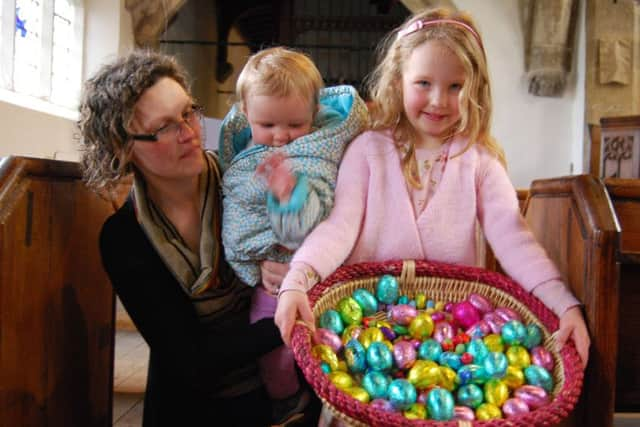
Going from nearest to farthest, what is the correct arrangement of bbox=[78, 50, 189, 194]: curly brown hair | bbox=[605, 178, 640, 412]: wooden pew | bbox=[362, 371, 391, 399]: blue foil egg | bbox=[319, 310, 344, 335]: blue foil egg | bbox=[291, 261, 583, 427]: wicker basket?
bbox=[291, 261, 583, 427]: wicker basket → bbox=[362, 371, 391, 399]: blue foil egg → bbox=[319, 310, 344, 335]: blue foil egg → bbox=[605, 178, 640, 412]: wooden pew → bbox=[78, 50, 189, 194]: curly brown hair

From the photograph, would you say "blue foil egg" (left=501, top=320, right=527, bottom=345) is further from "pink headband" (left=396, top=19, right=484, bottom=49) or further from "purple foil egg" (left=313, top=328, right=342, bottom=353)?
"pink headband" (left=396, top=19, right=484, bottom=49)

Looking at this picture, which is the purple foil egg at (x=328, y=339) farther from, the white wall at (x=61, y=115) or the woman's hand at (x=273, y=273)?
the white wall at (x=61, y=115)

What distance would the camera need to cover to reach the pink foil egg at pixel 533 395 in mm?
966

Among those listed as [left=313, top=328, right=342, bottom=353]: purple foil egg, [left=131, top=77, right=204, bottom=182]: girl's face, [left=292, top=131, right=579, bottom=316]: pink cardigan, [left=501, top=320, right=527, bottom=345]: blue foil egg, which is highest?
[left=131, top=77, right=204, bottom=182]: girl's face

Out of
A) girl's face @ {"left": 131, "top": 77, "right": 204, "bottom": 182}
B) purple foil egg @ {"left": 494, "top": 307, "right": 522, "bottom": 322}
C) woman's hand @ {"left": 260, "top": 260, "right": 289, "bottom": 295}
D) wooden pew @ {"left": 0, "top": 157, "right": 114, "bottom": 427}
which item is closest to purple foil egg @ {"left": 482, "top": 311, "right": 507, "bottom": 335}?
purple foil egg @ {"left": 494, "top": 307, "right": 522, "bottom": 322}

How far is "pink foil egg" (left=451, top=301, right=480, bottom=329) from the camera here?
3.91ft

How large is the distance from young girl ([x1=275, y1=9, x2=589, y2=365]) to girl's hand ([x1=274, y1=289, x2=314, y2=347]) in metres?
0.10

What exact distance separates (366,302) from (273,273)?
0.28 metres

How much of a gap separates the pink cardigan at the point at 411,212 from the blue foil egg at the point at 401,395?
0.31 metres

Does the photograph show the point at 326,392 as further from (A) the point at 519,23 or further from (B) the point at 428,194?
(A) the point at 519,23

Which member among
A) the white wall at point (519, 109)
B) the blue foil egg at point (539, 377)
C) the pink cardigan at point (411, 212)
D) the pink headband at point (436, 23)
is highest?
the white wall at point (519, 109)

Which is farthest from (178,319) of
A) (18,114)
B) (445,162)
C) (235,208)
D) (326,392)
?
(18,114)

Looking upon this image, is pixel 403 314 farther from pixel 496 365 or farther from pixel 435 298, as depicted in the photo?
Answer: pixel 496 365

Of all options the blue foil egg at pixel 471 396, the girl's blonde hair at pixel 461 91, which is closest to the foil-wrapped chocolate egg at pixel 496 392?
the blue foil egg at pixel 471 396
